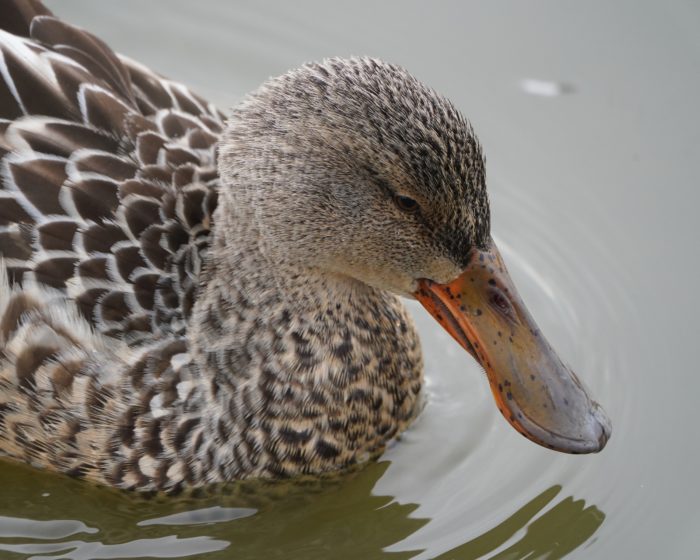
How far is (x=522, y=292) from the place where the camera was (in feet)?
17.5

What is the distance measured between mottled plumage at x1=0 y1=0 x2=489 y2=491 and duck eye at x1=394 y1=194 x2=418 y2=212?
20mm

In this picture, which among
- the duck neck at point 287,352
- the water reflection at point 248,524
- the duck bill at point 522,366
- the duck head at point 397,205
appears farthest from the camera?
the water reflection at point 248,524

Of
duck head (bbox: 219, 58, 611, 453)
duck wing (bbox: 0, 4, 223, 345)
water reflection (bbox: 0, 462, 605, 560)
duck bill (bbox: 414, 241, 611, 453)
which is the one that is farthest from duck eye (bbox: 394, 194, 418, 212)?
water reflection (bbox: 0, 462, 605, 560)

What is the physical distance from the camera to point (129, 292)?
13.4 ft

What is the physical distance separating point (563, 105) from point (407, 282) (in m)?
2.30

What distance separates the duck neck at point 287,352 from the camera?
420cm

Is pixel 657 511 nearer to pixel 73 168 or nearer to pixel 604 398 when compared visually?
pixel 604 398

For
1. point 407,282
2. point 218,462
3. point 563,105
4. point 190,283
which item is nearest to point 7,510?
point 218,462

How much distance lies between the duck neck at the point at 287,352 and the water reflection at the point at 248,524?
0.14 metres

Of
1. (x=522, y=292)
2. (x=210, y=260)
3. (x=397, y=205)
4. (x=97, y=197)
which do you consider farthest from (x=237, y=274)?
(x=522, y=292)

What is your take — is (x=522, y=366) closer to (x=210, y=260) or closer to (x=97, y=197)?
(x=210, y=260)

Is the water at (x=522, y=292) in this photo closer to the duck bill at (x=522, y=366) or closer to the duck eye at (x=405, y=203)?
the duck bill at (x=522, y=366)

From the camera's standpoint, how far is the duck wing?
406 cm

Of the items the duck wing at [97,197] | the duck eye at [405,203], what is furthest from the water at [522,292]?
the duck eye at [405,203]
